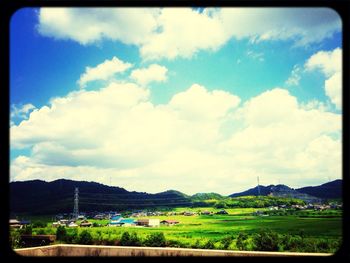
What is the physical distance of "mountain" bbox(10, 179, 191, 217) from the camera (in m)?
22.4

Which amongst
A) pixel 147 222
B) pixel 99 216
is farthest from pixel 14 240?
pixel 99 216

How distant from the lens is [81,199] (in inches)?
1296

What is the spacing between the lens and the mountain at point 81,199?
22.4m

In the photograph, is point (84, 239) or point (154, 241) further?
point (84, 239)

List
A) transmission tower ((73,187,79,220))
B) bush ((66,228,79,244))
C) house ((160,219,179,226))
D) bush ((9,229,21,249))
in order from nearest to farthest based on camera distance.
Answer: bush ((9,229,21,249)), bush ((66,228,79,244)), transmission tower ((73,187,79,220)), house ((160,219,179,226))

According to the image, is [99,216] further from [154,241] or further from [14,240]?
[14,240]

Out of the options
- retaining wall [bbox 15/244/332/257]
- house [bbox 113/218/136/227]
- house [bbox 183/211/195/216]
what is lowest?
house [bbox 183/211/195/216]

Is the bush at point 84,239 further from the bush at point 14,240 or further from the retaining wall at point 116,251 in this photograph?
the retaining wall at point 116,251

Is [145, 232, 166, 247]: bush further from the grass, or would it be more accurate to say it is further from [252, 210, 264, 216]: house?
[252, 210, 264, 216]: house

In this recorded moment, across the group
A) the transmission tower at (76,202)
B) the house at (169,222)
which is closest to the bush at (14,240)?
the transmission tower at (76,202)

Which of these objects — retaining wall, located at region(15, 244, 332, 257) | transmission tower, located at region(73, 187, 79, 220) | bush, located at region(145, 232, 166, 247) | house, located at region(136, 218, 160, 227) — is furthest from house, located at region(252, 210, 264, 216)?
retaining wall, located at region(15, 244, 332, 257)
